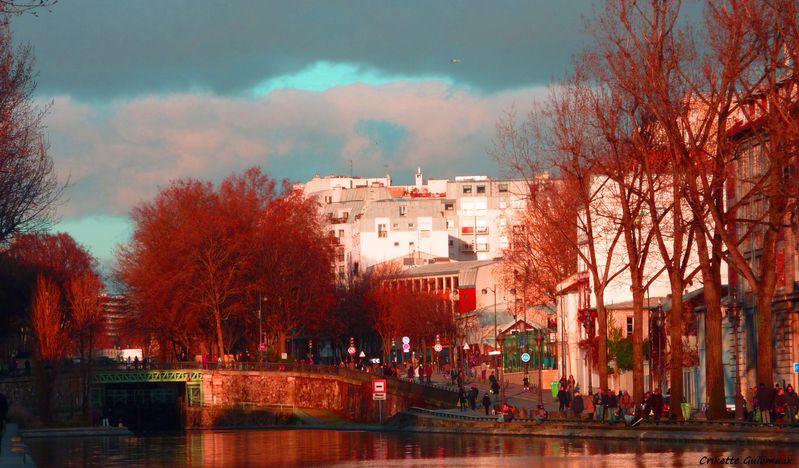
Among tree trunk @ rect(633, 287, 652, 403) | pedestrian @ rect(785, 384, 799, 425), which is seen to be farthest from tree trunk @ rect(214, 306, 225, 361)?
pedestrian @ rect(785, 384, 799, 425)

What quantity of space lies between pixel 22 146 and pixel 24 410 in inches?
1839

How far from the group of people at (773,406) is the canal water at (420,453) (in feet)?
11.6

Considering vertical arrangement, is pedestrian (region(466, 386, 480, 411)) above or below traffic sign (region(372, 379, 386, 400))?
below

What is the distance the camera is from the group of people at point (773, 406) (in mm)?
46688

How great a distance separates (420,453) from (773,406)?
37.3ft

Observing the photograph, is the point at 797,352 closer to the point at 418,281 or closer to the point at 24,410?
the point at 24,410

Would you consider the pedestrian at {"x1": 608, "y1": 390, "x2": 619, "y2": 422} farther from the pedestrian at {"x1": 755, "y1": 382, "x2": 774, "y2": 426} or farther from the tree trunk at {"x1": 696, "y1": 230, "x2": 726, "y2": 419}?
the pedestrian at {"x1": 755, "y1": 382, "x2": 774, "y2": 426}

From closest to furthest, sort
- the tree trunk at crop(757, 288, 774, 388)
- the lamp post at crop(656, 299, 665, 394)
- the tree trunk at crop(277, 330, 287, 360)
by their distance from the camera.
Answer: the tree trunk at crop(757, 288, 774, 388)
the lamp post at crop(656, 299, 665, 394)
the tree trunk at crop(277, 330, 287, 360)

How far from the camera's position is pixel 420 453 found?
155 feet

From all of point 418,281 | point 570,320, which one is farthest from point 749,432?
point 418,281

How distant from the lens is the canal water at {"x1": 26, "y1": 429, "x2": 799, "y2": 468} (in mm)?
38406

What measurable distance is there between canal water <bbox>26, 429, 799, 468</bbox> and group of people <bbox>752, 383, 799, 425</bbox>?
355 centimetres

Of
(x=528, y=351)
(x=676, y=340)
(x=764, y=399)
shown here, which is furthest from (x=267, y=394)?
(x=764, y=399)

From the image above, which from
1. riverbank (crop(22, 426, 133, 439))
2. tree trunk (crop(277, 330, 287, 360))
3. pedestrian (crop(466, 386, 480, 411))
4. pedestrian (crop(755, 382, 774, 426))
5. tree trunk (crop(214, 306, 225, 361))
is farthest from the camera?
tree trunk (crop(277, 330, 287, 360))
